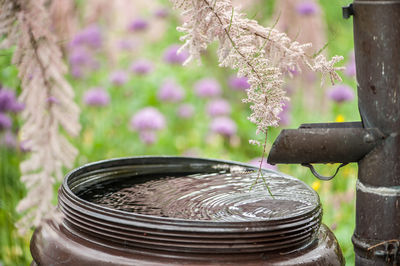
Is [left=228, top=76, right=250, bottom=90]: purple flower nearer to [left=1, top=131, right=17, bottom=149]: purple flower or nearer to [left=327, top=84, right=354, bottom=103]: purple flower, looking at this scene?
[left=327, top=84, right=354, bottom=103]: purple flower

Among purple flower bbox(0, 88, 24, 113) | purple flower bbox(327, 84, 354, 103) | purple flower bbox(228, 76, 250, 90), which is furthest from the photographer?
purple flower bbox(228, 76, 250, 90)

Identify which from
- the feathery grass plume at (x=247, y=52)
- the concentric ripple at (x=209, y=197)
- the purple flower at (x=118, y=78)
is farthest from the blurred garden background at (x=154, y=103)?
the feathery grass plume at (x=247, y=52)

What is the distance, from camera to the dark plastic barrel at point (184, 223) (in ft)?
2.65

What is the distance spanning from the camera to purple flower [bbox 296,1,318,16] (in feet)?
8.26

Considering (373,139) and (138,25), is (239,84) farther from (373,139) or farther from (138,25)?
(373,139)

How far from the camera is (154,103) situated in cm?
306

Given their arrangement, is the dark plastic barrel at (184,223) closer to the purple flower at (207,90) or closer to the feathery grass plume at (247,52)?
the feathery grass plume at (247,52)

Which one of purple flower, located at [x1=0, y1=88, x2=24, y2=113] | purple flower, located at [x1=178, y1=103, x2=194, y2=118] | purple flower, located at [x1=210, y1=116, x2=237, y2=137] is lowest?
purple flower, located at [x1=210, y1=116, x2=237, y2=137]

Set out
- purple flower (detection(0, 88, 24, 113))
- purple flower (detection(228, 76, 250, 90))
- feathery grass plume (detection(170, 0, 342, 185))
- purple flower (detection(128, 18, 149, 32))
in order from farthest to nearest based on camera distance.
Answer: purple flower (detection(128, 18, 149, 32)), purple flower (detection(228, 76, 250, 90)), purple flower (detection(0, 88, 24, 113)), feathery grass plume (detection(170, 0, 342, 185))

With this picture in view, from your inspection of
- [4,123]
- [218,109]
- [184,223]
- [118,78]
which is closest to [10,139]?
[4,123]

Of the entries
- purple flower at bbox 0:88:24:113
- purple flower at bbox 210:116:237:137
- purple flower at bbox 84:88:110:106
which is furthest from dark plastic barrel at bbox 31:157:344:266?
purple flower at bbox 84:88:110:106

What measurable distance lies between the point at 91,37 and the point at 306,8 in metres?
1.14

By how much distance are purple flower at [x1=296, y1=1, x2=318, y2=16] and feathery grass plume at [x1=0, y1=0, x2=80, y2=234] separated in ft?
6.22

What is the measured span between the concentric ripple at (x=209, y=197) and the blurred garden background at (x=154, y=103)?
2.34 ft
